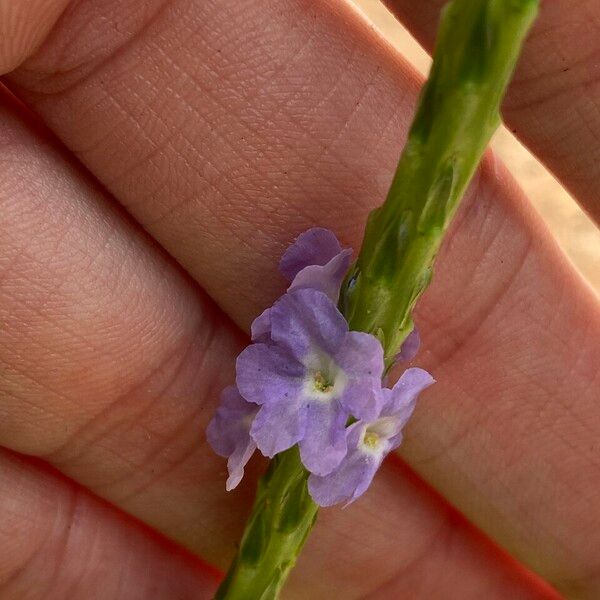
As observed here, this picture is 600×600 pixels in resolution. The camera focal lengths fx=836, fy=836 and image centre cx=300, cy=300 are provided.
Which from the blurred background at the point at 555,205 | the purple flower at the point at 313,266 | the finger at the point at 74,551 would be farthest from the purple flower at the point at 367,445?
the blurred background at the point at 555,205

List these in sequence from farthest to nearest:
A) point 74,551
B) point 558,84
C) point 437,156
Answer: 1. point 74,551
2. point 558,84
3. point 437,156

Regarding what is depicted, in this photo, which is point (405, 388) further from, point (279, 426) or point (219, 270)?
point (219, 270)

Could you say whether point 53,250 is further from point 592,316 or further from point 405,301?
point 592,316

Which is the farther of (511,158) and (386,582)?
(511,158)

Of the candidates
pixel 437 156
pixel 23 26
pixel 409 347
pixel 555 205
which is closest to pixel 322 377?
pixel 409 347

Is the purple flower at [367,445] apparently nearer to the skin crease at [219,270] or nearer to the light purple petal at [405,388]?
the light purple petal at [405,388]

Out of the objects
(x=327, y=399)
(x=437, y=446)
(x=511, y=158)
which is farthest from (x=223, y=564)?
(x=511, y=158)
